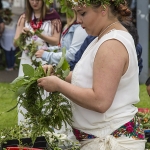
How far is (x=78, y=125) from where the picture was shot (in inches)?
107

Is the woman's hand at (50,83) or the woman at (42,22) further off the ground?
the woman at (42,22)

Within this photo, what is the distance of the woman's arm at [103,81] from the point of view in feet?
8.15

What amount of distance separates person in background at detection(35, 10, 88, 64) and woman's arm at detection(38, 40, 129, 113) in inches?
72.6

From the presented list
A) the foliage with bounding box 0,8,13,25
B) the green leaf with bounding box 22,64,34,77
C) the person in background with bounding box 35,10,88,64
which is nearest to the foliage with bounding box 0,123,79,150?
the green leaf with bounding box 22,64,34,77

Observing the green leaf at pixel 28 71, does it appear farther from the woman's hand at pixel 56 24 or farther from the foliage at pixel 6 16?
the foliage at pixel 6 16

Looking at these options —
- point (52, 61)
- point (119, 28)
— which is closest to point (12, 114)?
point (52, 61)

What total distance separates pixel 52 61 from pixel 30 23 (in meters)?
1.32

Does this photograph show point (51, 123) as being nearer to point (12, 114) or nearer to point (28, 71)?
point (28, 71)

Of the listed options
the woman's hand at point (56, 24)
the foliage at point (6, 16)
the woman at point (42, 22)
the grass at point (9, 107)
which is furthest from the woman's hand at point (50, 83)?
the foliage at point (6, 16)

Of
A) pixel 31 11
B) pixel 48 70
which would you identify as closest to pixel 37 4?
pixel 31 11

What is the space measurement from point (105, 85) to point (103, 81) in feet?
0.08

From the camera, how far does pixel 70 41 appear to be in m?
4.64

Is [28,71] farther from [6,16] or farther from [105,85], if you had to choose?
[6,16]

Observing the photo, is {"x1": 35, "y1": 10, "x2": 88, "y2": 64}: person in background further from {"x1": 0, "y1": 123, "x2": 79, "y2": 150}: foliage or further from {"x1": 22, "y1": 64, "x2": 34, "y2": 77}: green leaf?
{"x1": 22, "y1": 64, "x2": 34, "y2": 77}: green leaf
